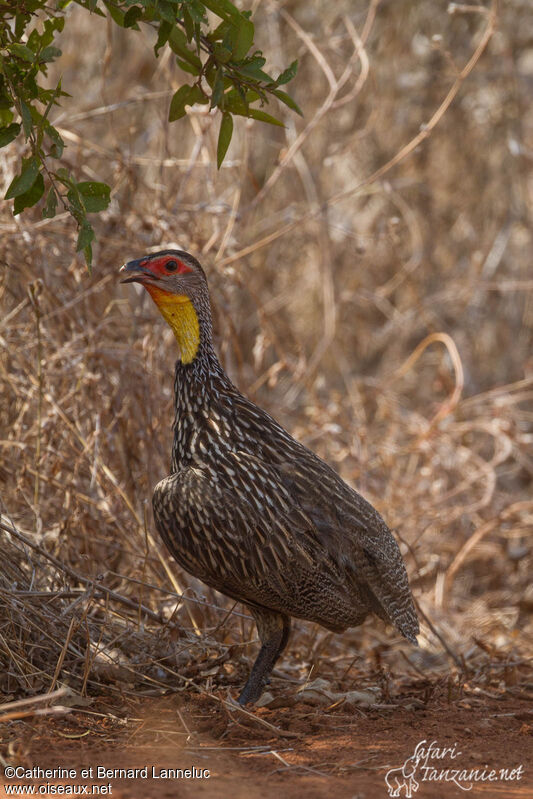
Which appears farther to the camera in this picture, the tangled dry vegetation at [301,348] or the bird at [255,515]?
the tangled dry vegetation at [301,348]

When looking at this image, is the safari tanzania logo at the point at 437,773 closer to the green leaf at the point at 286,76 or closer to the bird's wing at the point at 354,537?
the bird's wing at the point at 354,537

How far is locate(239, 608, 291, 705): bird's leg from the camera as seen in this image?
3986 millimetres

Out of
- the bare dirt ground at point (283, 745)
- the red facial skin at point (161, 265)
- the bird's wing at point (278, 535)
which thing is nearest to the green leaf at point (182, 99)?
the red facial skin at point (161, 265)

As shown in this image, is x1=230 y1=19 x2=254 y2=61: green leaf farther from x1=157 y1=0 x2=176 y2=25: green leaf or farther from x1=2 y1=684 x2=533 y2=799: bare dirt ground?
x1=2 y1=684 x2=533 y2=799: bare dirt ground

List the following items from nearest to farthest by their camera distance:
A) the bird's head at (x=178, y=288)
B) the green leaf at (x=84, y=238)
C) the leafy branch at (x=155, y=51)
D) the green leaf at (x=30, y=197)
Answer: the leafy branch at (x=155, y=51), the green leaf at (x=84, y=238), the green leaf at (x=30, y=197), the bird's head at (x=178, y=288)

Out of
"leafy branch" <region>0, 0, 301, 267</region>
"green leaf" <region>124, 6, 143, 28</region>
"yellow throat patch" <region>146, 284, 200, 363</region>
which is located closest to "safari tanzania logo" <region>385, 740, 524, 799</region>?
"yellow throat patch" <region>146, 284, 200, 363</region>

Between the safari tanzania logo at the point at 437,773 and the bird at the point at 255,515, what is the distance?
746 millimetres

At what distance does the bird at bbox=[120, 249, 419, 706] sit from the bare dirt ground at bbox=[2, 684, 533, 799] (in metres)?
0.32

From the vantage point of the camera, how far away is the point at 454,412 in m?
6.99

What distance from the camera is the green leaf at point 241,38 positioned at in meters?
3.38

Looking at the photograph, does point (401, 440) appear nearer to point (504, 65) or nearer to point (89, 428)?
point (89, 428)

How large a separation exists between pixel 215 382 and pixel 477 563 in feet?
11.9

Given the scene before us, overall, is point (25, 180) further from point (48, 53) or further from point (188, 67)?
point (188, 67)

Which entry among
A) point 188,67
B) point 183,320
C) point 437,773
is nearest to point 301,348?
point 183,320
